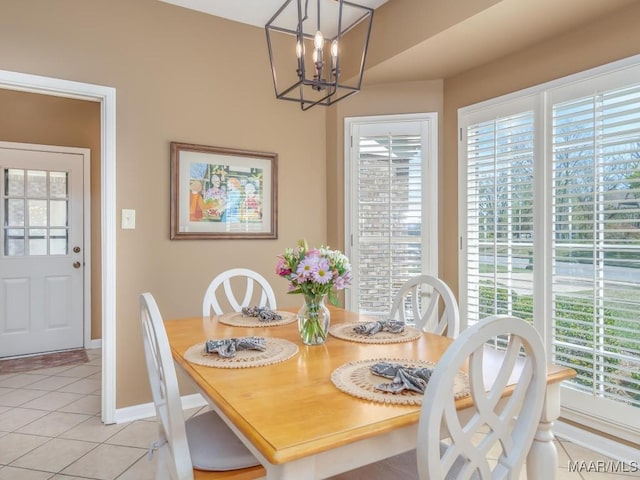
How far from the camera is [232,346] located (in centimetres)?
152

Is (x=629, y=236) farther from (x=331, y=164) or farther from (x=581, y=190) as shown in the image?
(x=331, y=164)

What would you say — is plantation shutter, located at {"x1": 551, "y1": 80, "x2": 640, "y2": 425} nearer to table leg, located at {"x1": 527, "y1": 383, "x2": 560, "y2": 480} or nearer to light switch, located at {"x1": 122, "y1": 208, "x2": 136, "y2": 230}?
table leg, located at {"x1": 527, "y1": 383, "x2": 560, "y2": 480}

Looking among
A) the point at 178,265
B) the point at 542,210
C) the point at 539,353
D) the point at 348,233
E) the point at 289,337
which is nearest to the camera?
the point at 539,353

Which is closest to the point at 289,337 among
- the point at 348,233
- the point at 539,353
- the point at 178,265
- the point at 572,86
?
the point at 539,353

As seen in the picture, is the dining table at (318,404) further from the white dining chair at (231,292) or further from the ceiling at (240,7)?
the ceiling at (240,7)

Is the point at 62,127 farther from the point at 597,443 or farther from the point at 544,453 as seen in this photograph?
the point at 597,443

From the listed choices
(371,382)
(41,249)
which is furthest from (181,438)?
(41,249)

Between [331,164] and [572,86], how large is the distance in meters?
1.75

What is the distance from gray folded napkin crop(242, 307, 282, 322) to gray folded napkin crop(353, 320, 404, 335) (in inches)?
17.8

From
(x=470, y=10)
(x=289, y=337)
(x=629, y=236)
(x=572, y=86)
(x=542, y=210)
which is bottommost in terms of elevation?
(x=289, y=337)

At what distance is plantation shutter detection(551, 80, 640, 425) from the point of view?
2139 millimetres

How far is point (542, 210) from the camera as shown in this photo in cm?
256

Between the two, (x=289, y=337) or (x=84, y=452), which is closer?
(x=289, y=337)

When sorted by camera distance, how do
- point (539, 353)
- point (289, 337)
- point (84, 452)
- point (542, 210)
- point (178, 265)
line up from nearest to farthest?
point (539, 353) < point (289, 337) < point (84, 452) < point (542, 210) < point (178, 265)
